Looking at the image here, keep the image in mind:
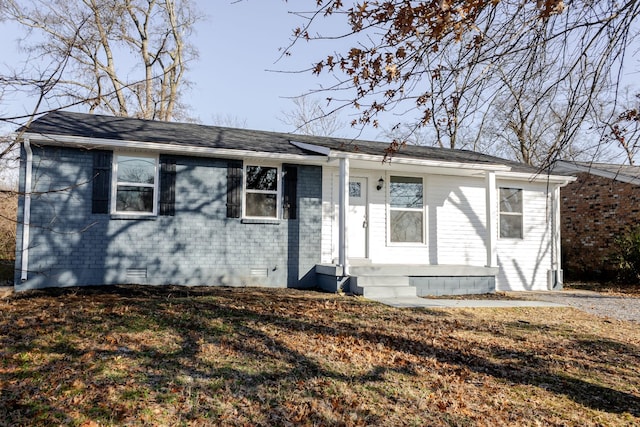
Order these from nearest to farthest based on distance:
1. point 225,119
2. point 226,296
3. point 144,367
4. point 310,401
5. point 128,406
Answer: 1. point 128,406
2. point 310,401
3. point 144,367
4. point 226,296
5. point 225,119

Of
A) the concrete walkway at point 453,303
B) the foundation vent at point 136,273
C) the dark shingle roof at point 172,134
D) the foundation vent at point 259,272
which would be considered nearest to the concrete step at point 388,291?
the concrete walkway at point 453,303

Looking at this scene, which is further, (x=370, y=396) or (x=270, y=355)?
(x=270, y=355)

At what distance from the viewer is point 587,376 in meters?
4.99

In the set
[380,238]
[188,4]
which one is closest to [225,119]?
[188,4]

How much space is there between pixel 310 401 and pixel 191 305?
3.78 m

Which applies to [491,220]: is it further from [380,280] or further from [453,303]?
[380,280]

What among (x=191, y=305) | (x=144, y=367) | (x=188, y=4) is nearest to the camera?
(x=144, y=367)

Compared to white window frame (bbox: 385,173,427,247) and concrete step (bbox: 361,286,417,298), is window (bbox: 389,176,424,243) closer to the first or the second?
white window frame (bbox: 385,173,427,247)

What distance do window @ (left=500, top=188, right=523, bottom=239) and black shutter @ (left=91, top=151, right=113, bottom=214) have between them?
9.73 metres

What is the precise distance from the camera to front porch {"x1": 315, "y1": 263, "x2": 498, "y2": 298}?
31.2ft

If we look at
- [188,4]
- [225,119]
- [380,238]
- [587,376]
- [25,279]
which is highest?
[188,4]

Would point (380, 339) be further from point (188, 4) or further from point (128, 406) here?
point (188, 4)

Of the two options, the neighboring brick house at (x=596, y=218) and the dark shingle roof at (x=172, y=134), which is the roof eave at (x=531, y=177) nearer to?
the dark shingle roof at (x=172, y=134)

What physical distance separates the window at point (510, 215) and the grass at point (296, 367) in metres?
5.54
